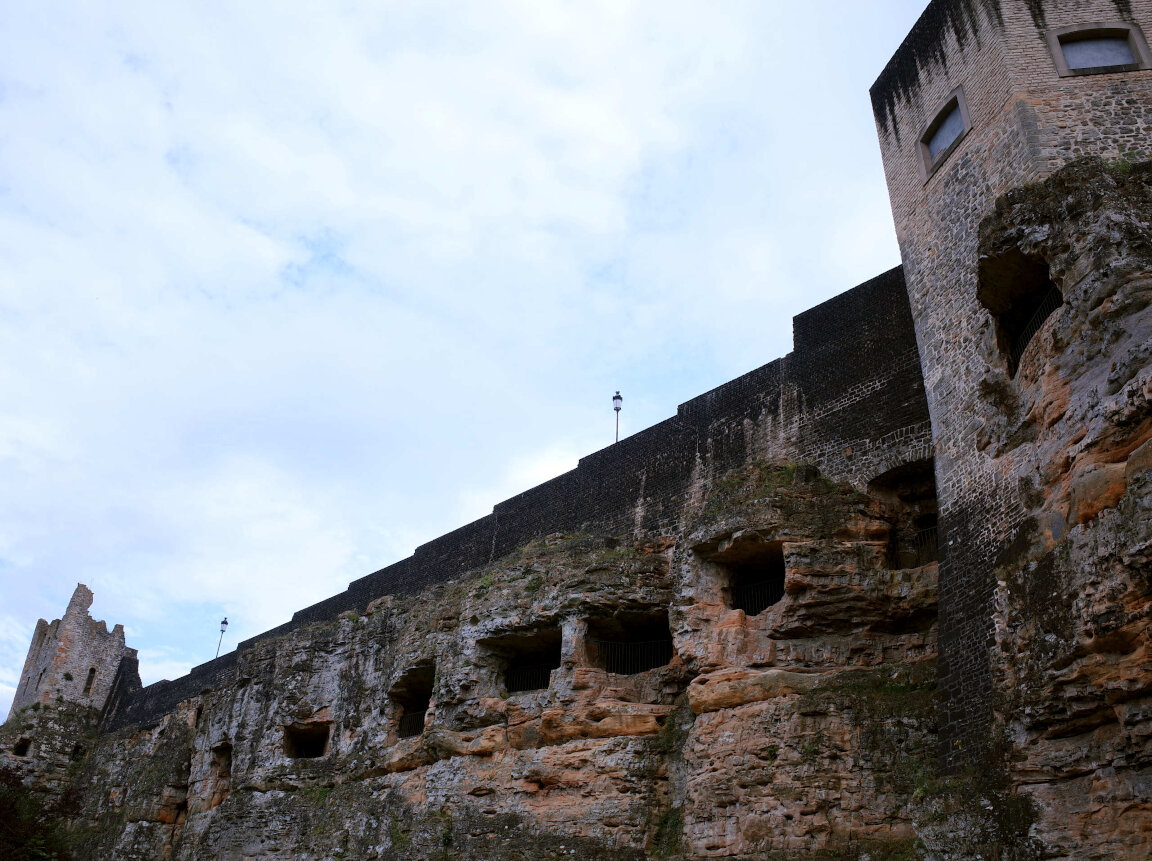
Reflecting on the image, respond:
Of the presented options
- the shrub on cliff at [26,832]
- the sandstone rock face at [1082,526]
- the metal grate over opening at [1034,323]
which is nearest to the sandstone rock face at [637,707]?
the sandstone rock face at [1082,526]

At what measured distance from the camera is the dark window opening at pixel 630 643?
1595cm

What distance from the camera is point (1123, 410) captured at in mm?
8828

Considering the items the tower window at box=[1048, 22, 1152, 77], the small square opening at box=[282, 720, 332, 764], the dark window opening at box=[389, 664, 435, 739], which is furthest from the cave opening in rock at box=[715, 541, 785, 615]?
the small square opening at box=[282, 720, 332, 764]

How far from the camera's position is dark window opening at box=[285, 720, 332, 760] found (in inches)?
828

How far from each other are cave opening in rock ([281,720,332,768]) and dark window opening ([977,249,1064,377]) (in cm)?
1523

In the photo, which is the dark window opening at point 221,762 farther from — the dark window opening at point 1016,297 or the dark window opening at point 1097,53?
the dark window opening at point 1097,53

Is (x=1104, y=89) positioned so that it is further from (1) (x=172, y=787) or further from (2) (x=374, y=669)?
(1) (x=172, y=787)

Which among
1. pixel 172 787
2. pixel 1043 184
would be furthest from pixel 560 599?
pixel 172 787

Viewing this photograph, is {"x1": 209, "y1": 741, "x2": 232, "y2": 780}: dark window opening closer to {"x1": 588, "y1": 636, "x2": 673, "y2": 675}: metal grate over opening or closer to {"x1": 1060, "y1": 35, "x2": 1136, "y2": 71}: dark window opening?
{"x1": 588, "y1": 636, "x2": 673, "y2": 675}: metal grate over opening

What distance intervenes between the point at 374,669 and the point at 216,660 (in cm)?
1224

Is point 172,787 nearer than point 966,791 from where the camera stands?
No

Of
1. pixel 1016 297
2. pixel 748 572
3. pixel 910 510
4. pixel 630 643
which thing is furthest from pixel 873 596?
pixel 630 643

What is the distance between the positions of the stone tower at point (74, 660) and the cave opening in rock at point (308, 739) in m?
16.6

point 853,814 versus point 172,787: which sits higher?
point 172,787
